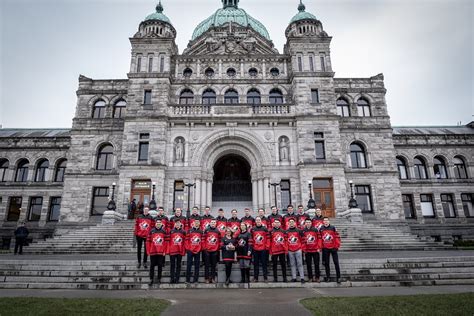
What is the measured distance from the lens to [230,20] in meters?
35.1

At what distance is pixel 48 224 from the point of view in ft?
90.7

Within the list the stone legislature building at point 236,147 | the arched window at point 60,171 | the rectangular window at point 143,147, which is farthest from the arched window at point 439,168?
the arched window at point 60,171

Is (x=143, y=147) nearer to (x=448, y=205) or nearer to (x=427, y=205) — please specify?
(x=427, y=205)

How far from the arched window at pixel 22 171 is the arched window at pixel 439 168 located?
4089 centimetres

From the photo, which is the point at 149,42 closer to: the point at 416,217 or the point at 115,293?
the point at 115,293

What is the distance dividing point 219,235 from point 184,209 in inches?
504

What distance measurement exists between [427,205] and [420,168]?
146 inches

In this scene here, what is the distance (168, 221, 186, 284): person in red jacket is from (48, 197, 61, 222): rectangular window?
23968 millimetres

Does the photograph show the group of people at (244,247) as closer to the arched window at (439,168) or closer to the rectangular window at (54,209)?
the rectangular window at (54,209)

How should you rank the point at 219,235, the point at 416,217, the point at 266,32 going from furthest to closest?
the point at 266,32 → the point at 416,217 → the point at 219,235

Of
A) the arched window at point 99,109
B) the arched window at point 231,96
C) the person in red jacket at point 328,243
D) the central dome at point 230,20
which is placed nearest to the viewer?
the person in red jacket at point 328,243

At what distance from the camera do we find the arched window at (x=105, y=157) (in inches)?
1005

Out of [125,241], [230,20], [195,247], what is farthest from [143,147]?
[230,20]

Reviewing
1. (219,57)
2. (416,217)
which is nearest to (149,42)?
(219,57)
